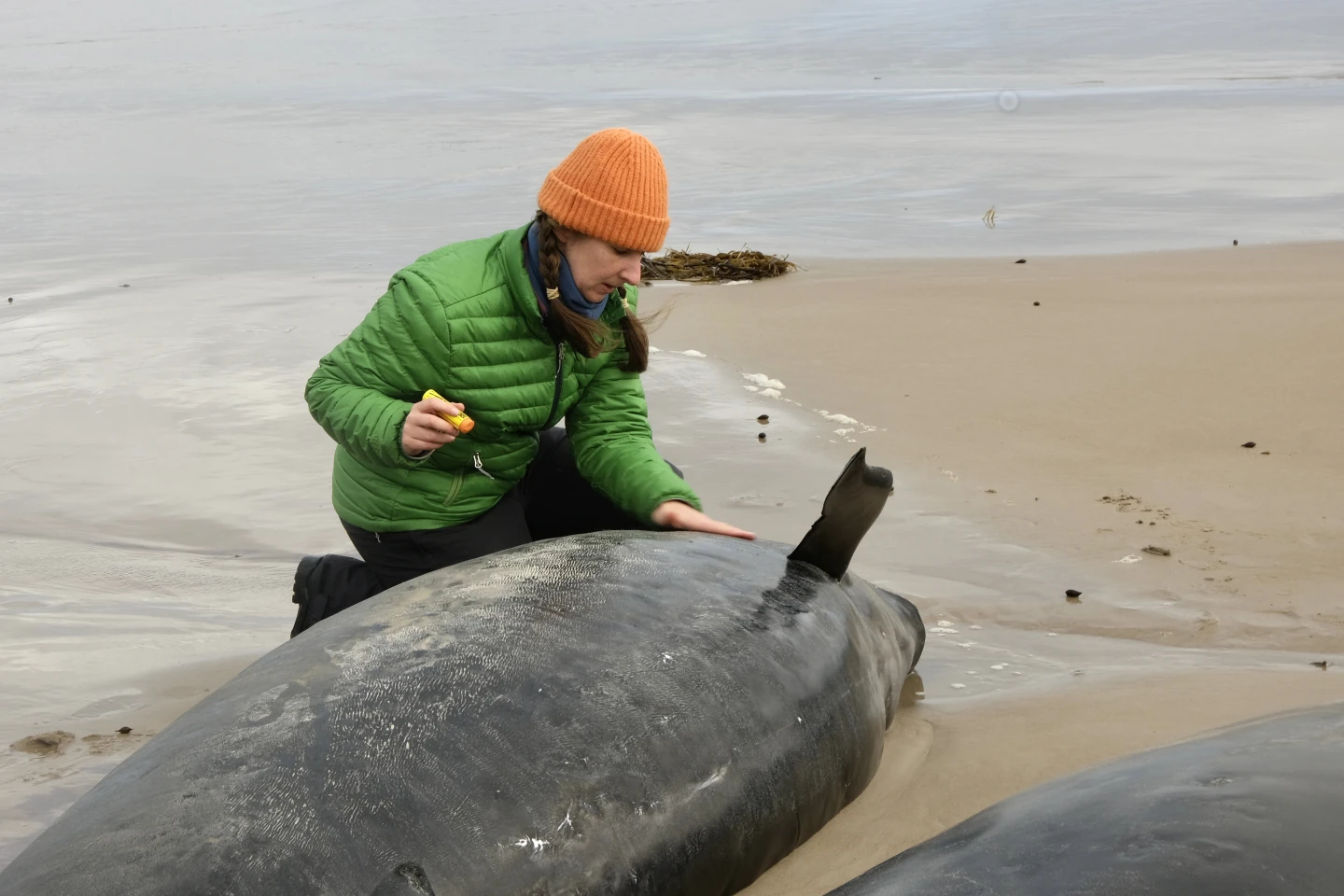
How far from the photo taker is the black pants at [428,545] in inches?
176

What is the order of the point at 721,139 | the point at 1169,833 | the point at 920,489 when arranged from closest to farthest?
the point at 1169,833, the point at 920,489, the point at 721,139

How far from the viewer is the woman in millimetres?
4109

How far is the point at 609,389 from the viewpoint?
15.3ft

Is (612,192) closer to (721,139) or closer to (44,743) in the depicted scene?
(44,743)

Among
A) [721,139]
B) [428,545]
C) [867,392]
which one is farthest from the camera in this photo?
[721,139]

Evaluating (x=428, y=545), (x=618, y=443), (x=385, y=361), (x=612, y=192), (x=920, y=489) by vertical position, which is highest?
(x=612, y=192)

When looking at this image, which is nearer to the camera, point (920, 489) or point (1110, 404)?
point (920, 489)

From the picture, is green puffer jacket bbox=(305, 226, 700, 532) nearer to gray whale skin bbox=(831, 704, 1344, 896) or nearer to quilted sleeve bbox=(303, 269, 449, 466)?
A: quilted sleeve bbox=(303, 269, 449, 466)

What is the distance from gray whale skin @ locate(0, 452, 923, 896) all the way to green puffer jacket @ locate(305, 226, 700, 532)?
2.20ft

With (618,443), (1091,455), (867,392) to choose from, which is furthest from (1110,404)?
(618,443)

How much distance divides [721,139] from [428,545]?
1527cm

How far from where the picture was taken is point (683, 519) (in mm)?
4336

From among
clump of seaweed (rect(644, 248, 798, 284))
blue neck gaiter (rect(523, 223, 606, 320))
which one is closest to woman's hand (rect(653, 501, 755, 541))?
blue neck gaiter (rect(523, 223, 606, 320))

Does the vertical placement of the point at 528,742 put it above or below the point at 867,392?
above
